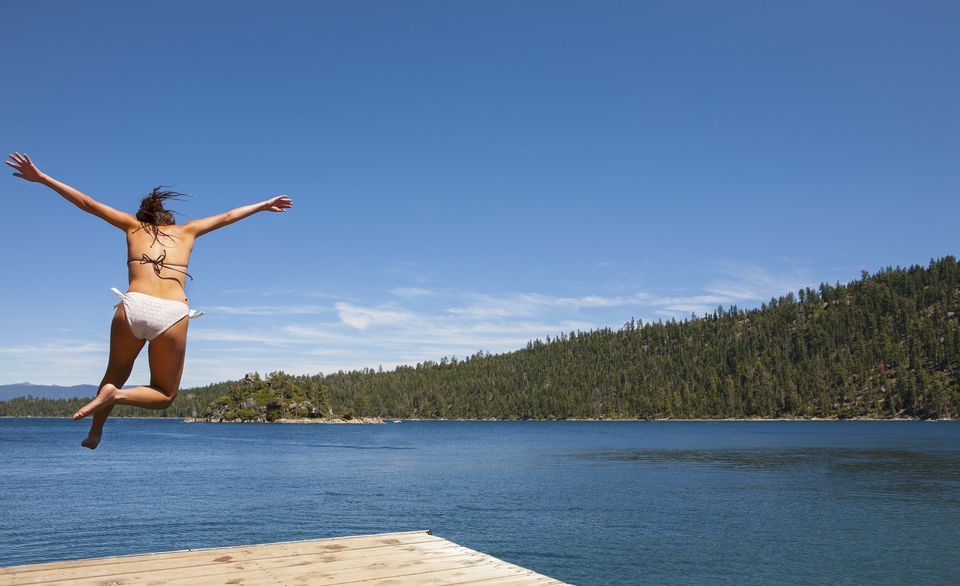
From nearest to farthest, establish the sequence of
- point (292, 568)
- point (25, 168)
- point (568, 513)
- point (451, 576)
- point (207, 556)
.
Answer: point (25, 168)
point (451, 576)
point (292, 568)
point (207, 556)
point (568, 513)

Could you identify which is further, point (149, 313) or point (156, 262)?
point (156, 262)

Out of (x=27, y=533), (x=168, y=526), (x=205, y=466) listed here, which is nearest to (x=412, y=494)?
(x=168, y=526)

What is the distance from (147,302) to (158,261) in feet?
1.75

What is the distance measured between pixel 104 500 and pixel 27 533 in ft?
43.5

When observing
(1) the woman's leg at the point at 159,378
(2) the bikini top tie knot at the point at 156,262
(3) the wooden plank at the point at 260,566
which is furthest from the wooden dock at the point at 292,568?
(2) the bikini top tie knot at the point at 156,262

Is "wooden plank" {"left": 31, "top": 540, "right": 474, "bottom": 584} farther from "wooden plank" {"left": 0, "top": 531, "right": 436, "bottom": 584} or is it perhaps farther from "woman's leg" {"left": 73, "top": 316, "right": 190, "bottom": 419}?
"woman's leg" {"left": 73, "top": 316, "right": 190, "bottom": 419}

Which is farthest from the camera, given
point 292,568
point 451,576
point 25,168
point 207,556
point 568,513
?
point 568,513

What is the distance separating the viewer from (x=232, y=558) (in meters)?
9.61

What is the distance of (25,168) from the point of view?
21.4ft

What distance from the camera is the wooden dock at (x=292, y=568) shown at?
335 inches

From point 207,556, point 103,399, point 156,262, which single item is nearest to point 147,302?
point 156,262

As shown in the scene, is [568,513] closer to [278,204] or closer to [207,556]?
[207,556]

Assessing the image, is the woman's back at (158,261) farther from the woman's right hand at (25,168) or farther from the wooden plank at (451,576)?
the wooden plank at (451,576)

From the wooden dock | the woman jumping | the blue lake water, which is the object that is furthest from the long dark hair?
the blue lake water
